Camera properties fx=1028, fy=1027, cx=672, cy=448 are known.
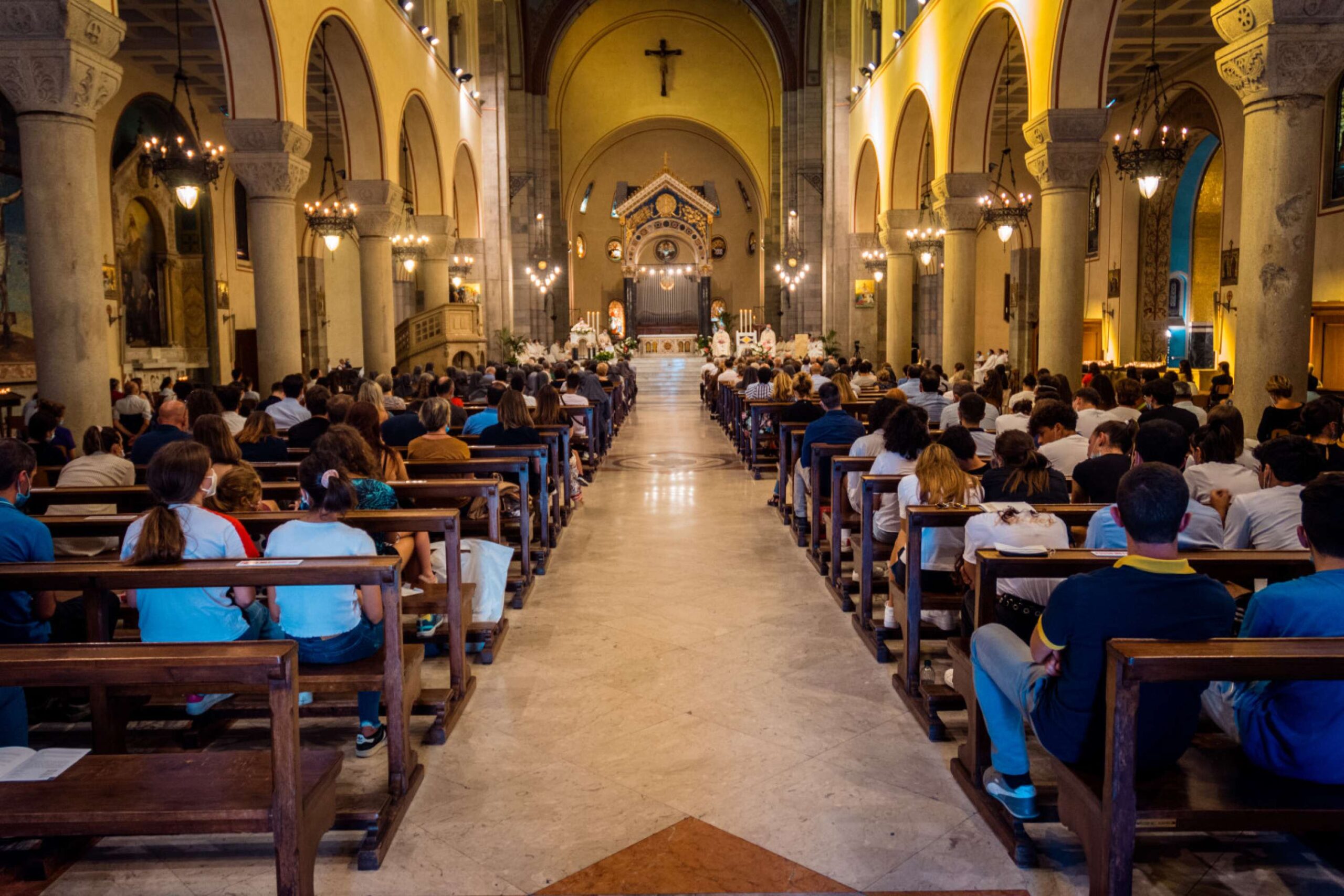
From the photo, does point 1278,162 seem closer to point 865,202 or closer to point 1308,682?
point 1308,682

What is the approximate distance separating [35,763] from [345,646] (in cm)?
110

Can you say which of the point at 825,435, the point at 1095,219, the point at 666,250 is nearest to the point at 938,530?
the point at 825,435

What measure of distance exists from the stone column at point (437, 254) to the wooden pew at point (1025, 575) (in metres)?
17.3

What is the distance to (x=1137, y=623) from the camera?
9.15 feet

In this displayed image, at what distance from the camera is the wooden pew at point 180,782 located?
2.60 m

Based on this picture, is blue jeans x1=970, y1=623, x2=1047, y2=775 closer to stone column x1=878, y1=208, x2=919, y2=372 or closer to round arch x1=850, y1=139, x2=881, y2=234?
stone column x1=878, y1=208, x2=919, y2=372

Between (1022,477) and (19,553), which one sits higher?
(1022,477)

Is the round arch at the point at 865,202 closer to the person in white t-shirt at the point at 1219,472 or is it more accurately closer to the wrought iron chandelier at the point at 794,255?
the wrought iron chandelier at the point at 794,255

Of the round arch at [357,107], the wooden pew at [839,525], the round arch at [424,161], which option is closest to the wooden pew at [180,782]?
the wooden pew at [839,525]

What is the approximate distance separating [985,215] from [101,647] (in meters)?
15.9

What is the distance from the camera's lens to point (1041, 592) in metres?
4.20

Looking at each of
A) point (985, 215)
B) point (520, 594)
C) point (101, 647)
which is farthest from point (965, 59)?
point (101, 647)

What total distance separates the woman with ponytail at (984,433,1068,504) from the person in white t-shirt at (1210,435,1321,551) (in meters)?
0.80

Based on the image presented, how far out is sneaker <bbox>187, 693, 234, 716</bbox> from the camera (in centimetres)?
414
